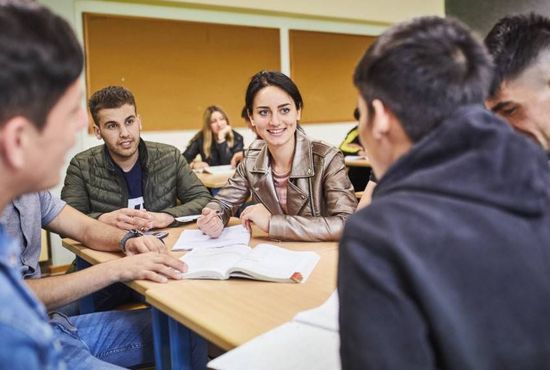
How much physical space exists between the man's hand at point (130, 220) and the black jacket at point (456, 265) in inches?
61.5

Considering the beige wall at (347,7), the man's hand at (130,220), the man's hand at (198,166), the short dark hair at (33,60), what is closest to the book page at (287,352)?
the short dark hair at (33,60)

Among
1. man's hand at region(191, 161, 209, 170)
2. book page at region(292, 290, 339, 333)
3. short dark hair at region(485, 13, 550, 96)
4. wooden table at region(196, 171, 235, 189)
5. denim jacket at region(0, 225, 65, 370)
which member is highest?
short dark hair at region(485, 13, 550, 96)

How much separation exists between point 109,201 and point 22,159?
184 centimetres

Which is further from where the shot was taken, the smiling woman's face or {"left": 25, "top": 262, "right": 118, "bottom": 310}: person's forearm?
the smiling woman's face

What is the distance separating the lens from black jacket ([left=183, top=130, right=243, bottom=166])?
5086 millimetres

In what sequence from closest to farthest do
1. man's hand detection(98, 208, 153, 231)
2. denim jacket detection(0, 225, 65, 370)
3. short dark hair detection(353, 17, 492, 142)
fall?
denim jacket detection(0, 225, 65, 370) < short dark hair detection(353, 17, 492, 142) < man's hand detection(98, 208, 153, 231)

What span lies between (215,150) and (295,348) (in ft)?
14.1

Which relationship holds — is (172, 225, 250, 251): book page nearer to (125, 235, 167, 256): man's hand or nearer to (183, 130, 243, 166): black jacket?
(125, 235, 167, 256): man's hand

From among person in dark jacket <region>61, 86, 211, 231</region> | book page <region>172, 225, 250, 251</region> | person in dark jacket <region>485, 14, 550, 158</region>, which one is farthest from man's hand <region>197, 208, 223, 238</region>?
person in dark jacket <region>485, 14, 550, 158</region>

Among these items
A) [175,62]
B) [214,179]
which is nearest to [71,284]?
[214,179]

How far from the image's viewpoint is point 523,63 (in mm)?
1294

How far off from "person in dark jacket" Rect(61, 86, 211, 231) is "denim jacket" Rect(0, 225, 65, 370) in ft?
5.56

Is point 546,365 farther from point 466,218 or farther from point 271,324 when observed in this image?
point 271,324

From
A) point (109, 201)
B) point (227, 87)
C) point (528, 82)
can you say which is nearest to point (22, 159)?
point (528, 82)
